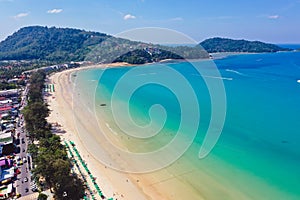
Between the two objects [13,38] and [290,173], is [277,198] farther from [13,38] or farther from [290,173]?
[13,38]

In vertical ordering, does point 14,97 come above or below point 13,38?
below

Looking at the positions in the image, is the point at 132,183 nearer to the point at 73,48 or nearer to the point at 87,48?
the point at 87,48

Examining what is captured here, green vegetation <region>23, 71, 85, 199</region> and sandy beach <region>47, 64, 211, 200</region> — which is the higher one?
green vegetation <region>23, 71, 85, 199</region>

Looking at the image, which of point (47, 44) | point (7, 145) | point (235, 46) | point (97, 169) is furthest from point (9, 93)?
point (235, 46)

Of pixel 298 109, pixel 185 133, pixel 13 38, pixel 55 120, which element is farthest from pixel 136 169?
pixel 13 38

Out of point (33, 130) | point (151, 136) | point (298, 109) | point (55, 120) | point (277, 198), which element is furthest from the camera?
point (298, 109)

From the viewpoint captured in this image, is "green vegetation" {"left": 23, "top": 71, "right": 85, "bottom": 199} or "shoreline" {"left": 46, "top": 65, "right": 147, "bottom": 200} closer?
"green vegetation" {"left": 23, "top": 71, "right": 85, "bottom": 199}

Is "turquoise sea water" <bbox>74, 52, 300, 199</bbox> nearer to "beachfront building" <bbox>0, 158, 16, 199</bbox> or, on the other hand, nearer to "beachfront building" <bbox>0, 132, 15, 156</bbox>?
"beachfront building" <bbox>0, 158, 16, 199</bbox>

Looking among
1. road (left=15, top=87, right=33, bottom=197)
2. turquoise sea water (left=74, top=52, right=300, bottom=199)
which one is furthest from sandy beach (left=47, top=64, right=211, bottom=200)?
road (left=15, top=87, right=33, bottom=197)
